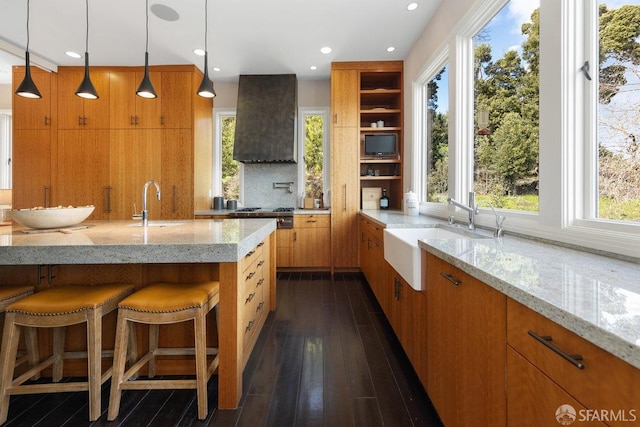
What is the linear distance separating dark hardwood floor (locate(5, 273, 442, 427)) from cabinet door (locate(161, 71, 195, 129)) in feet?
10.8

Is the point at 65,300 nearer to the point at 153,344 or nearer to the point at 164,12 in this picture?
the point at 153,344

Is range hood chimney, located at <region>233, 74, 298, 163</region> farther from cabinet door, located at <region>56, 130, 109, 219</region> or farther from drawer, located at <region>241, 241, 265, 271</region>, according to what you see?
drawer, located at <region>241, 241, 265, 271</region>

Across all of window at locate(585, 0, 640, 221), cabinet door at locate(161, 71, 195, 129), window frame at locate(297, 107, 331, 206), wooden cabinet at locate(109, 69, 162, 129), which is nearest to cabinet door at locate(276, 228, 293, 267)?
window frame at locate(297, 107, 331, 206)

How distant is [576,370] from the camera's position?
595 millimetres

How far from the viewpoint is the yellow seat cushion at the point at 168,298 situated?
55.1 inches

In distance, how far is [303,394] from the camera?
163 cm

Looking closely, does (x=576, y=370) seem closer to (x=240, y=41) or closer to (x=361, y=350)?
(x=361, y=350)

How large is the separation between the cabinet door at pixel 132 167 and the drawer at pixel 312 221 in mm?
2010

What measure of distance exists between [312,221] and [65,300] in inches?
117

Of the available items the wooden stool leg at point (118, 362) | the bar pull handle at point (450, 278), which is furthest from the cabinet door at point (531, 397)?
the wooden stool leg at point (118, 362)

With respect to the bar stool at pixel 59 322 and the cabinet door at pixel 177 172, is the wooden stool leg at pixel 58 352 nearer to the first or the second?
the bar stool at pixel 59 322

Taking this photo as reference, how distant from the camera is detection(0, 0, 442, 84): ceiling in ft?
9.21

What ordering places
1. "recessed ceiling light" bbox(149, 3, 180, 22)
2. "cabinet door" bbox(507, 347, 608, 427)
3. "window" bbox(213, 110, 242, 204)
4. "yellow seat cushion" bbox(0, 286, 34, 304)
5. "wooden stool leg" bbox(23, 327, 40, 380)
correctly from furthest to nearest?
"window" bbox(213, 110, 242, 204) < "recessed ceiling light" bbox(149, 3, 180, 22) < "wooden stool leg" bbox(23, 327, 40, 380) < "yellow seat cushion" bbox(0, 286, 34, 304) < "cabinet door" bbox(507, 347, 608, 427)

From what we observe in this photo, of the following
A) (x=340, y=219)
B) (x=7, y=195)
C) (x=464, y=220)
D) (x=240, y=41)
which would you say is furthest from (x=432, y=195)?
(x=7, y=195)
